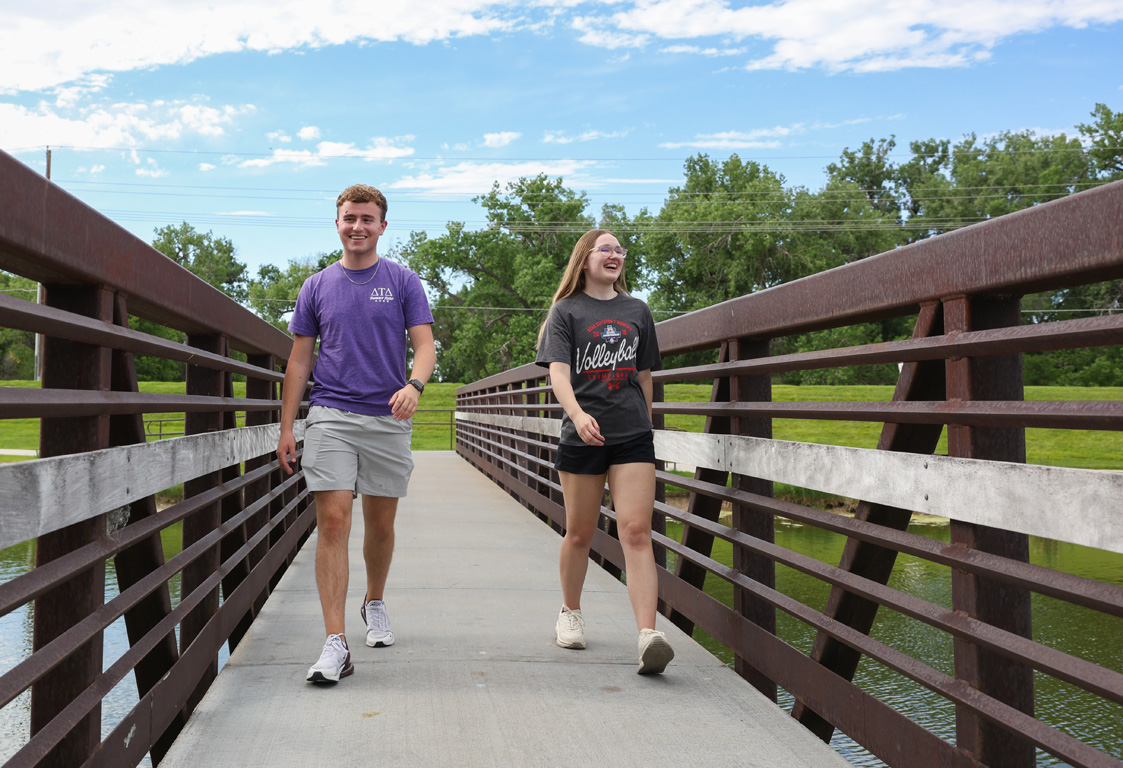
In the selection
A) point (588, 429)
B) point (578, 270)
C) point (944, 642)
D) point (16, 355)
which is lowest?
point (944, 642)

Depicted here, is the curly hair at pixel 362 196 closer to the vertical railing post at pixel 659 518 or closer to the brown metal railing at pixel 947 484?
the brown metal railing at pixel 947 484

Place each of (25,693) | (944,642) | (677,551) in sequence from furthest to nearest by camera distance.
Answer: (944,642)
(25,693)
(677,551)

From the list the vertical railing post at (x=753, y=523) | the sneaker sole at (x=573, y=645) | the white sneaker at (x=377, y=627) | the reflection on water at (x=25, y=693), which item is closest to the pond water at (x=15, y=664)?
the reflection on water at (x=25, y=693)

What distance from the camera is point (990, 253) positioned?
222cm

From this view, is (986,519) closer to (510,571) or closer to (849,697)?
(849,697)

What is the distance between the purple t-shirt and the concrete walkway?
98 cm

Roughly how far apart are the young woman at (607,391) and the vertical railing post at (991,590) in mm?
1495

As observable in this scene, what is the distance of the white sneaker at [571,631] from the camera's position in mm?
3961

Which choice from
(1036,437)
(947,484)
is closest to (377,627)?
(947,484)

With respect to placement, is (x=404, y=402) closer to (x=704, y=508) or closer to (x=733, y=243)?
(x=704, y=508)

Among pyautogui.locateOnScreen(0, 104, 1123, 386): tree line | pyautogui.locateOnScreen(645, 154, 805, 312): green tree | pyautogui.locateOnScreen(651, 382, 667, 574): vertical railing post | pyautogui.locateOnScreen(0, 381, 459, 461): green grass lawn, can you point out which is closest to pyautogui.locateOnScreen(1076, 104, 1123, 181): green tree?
pyautogui.locateOnScreen(0, 104, 1123, 386): tree line

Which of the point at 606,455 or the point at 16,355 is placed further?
the point at 16,355

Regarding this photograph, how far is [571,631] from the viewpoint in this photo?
397cm

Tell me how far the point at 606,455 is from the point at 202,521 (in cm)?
152
